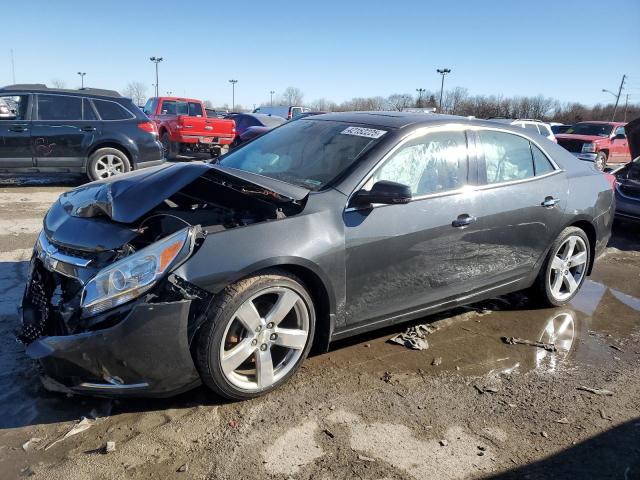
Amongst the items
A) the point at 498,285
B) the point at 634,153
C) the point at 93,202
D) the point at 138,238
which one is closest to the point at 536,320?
the point at 498,285

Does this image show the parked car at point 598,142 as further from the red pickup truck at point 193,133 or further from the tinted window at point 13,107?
the tinted window at point 13,107

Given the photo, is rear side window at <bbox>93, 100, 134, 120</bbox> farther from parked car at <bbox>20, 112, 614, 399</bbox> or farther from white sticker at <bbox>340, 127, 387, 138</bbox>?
white sticker at <bbox>340, 127, 387, 138</bbox>

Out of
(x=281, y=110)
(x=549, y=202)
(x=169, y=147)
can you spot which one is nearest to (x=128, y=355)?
(x=549, y=202)

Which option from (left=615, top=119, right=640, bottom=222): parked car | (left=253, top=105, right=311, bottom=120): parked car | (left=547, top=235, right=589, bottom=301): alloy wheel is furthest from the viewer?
(left=253, top=105, right=311, bottom=120): parked car

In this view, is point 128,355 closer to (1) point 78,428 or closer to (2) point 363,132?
(1) point 78,428

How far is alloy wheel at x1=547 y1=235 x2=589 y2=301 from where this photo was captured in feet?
15.2

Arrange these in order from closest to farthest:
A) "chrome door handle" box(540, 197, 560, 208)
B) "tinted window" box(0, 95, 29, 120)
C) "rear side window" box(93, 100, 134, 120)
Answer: "chrome door handle" box(540, 197, 560, 208) → "tinted window" box(0, 95, 29, 120) → "rear side window" box(93, 100, 134, 120)

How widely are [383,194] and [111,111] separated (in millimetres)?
7890

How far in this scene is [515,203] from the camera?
13.2 ft

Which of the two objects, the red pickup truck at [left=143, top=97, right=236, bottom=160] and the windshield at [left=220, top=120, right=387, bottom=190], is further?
the red pickup truck at [left=143, top=97, right=236, bottom=160]

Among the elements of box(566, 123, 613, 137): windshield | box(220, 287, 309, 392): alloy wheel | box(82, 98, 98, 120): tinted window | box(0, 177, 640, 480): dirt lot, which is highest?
box(566, 123, 613, 137): windshield

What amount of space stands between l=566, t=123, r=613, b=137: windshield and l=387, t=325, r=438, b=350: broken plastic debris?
57.6 feet

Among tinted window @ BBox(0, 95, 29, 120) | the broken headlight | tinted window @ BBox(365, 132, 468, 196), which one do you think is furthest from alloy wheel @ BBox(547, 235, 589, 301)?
tinted window @ BBox(0, 95, 29, 120)

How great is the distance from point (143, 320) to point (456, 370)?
6.92 feet
